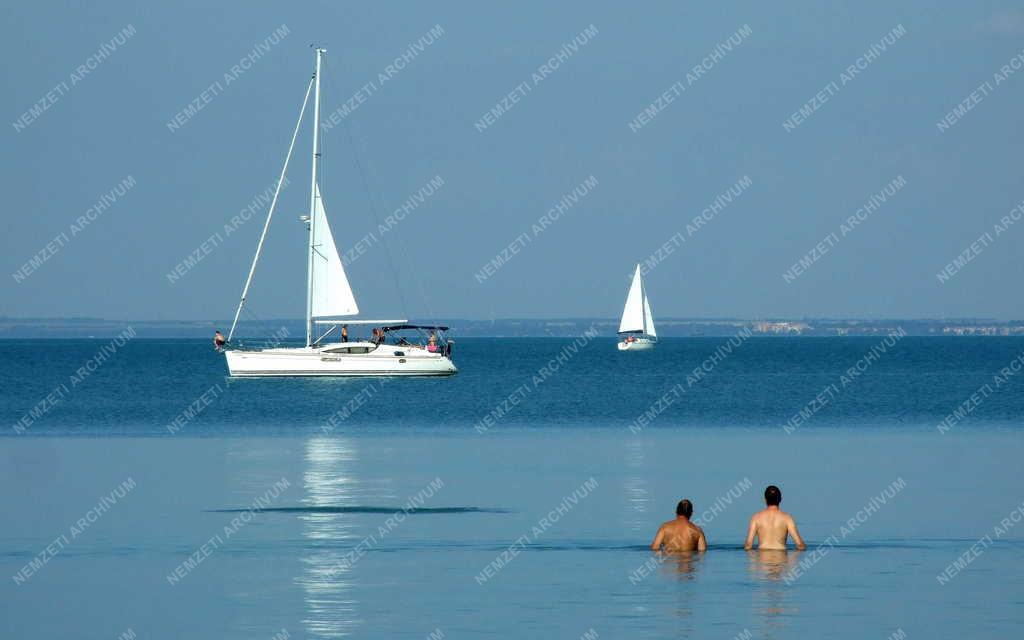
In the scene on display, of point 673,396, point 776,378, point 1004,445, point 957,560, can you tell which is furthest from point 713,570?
point 776,378

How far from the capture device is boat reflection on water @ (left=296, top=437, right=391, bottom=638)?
2211 centimetres

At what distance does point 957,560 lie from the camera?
27.5 metres

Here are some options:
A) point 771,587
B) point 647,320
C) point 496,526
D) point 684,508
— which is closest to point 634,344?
point 647,320

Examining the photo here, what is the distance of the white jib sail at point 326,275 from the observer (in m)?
91.5

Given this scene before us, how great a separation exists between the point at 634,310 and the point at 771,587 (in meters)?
160

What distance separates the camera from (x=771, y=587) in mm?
24812

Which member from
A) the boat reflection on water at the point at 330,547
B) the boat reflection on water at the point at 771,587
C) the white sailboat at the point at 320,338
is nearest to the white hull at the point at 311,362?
the white sailboat at the point at 320,338

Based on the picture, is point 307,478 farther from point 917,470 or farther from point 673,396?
point 673,396

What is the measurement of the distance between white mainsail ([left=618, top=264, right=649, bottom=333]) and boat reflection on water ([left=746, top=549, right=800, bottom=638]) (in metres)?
152

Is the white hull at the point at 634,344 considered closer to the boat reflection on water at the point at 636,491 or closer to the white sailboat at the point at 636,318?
the white sailboat at the point at 636,318

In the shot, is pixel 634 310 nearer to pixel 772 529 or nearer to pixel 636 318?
pixel 636 318

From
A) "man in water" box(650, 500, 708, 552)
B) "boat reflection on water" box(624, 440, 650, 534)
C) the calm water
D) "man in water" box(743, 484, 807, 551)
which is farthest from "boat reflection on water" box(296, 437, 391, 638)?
"man in water" box(743, 484, 807, 551)

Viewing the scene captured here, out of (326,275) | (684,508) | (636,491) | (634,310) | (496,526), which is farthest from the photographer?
(634,310)

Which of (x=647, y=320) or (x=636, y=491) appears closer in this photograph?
(x=636, y=491)
